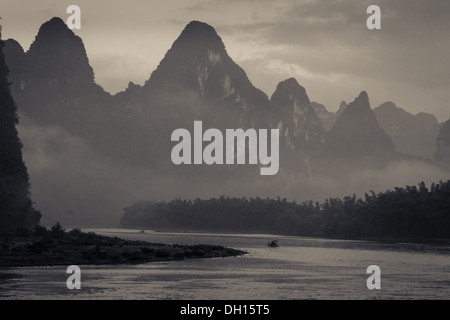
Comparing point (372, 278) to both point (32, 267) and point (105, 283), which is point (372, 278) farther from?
point (32, 267)

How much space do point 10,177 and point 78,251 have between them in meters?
38.1

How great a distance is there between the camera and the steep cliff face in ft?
406

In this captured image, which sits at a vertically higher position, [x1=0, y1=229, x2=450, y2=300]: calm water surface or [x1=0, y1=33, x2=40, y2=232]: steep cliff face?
[x1=0, y1=33, x2=40, y2=232]: steep cliff face

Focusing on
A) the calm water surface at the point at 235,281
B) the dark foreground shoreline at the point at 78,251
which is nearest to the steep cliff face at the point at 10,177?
the dark foreground shoreline at the point at 78,251

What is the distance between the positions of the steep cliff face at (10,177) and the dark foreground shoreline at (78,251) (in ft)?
39.7

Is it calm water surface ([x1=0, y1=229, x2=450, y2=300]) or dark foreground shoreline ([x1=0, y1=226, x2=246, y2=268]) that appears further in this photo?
dark foreground shoreline ([x1=0, y1=226, x2=246, y2=268])

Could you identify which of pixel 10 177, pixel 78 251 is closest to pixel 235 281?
pixel 78 251

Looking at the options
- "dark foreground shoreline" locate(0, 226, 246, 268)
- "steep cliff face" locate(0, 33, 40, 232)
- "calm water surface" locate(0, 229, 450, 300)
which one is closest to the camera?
"calm water surface" locate(0, 229, 450, 300)

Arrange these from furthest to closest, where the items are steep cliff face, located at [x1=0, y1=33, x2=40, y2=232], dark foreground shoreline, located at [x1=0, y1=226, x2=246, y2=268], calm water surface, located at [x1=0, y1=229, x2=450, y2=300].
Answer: steep cliff face, located at [x1=0, y1=33, x2=40, y2=232] < dark foreground shoreline, located at [x1=0, y1=226, x2=246, y2=268] < calm water surface, located at [x1=0, y1=229, x2=450, y2=300]

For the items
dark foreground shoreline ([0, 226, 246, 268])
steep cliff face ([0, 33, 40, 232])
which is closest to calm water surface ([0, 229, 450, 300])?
dark foreground shoreline ([0, 226, 246, 268])

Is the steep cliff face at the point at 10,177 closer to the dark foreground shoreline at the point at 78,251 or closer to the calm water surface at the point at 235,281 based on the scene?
the dark foreground shoreline at the point at 78,251

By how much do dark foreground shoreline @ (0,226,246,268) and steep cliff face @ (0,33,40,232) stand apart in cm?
1212

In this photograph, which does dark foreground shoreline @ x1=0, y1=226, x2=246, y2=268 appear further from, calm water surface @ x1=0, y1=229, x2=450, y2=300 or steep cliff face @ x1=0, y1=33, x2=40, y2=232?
steep cliff face @ x1=0, y1=33, x2=40, y2=232
